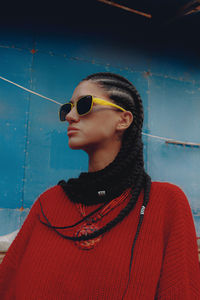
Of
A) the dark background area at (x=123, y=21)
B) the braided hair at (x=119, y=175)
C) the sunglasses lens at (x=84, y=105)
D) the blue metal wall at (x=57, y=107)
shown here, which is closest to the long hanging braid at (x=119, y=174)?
the braided hair at (x=119, y=175)

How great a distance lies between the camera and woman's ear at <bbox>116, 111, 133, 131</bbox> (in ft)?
3.87

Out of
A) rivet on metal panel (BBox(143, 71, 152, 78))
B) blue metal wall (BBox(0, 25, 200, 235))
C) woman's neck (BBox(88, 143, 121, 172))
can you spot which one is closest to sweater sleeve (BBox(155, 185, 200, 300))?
woman's neck (BBox(88, 143, 121, 172))

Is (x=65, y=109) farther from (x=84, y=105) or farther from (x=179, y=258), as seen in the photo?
(x=179, y=258)

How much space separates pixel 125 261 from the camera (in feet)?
2.98

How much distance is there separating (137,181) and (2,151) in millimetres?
2537

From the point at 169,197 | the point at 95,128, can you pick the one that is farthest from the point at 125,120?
the point at 169,197

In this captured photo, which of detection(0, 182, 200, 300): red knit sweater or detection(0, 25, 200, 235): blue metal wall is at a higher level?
detection(0, 25, 200, 235): blue metal wall

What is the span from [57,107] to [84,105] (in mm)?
2403

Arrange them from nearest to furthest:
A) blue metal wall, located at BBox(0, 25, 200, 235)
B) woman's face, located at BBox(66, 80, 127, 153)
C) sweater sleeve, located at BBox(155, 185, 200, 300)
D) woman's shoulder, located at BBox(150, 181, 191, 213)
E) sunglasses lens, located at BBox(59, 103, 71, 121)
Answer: sweater sleeve, located at BBox(155, 185, 200, 300)
woman's shoulder, located at BBox(150, 181, 191, 213)
woman's face, located at BBox(66, 80, 127, 153)
sunglasses lens, located at BBox(59, 103, 71, 121)
blue metal wall, located at BBox(0, 25, 200, 235)

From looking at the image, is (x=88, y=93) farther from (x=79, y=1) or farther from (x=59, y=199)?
(x=79, y=1)

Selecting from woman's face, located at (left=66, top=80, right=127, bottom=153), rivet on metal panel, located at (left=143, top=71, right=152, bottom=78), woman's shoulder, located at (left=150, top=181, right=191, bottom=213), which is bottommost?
woman's shoulder, located at (left=150, top=181, right=191, bottom=213)

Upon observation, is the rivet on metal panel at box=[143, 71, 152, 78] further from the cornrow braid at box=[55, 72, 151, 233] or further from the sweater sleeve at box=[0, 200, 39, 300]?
the sweater sleeve at box=[0, 200, 39, 300]

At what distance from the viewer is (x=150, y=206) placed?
3.30 feet

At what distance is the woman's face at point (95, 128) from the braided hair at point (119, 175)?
71 mm
